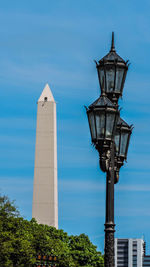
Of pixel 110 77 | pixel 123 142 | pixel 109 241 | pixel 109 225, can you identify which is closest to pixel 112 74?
pixel 110 77

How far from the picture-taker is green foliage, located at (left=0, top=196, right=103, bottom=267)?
5959cm

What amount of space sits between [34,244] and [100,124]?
56755 millimetres

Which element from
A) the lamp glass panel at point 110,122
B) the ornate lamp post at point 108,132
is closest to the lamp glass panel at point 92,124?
the ornate lamp post at point 108,132

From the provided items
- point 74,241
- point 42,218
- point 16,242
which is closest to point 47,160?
point 42,218

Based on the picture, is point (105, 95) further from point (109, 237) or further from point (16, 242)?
point (16, 242)

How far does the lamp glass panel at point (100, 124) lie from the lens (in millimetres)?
13242

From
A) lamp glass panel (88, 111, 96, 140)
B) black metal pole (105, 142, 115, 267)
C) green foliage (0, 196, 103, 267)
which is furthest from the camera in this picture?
green foliage (0, 196, 103, 267)

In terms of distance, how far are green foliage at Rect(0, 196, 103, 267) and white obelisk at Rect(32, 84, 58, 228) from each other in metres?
10.6

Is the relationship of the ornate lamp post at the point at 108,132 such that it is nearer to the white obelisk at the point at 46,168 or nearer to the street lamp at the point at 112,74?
the street lamp at the point at 112,74

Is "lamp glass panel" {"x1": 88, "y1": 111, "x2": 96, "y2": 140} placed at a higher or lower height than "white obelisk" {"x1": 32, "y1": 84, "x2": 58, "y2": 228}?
lower

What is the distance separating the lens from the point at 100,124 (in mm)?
13258

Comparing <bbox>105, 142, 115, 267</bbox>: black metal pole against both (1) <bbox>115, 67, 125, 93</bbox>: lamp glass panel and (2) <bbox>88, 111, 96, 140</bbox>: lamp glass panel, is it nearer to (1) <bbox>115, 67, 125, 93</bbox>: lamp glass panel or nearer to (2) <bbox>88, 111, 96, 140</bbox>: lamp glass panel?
(2) <bbox>88, 111, 96, 140</bbox>: lamp glass panel

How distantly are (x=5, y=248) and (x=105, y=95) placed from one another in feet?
153

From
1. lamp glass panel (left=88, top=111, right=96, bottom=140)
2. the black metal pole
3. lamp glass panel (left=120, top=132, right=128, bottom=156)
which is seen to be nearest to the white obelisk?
lamp glass panel (left=120, top=132, right=128, bottom=156)
